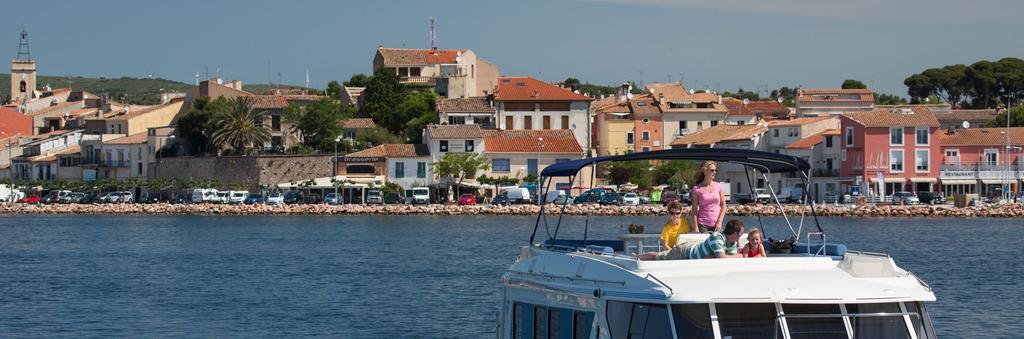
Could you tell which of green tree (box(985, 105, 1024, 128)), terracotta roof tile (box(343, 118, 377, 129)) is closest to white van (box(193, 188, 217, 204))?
terracotta roof tile (box(343, 118, 377, 129))

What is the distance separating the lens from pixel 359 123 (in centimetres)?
9669

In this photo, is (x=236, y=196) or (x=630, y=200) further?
(x=236, y=196)

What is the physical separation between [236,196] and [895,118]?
4002cm

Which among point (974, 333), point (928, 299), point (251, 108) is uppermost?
point (251, 108)

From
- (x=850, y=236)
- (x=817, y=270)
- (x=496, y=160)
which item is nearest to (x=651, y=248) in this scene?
(x=817, y=270)

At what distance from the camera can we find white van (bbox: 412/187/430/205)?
84.8 metres

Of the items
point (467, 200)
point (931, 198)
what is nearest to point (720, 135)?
point (931, 198)

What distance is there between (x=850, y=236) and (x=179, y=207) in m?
45.6

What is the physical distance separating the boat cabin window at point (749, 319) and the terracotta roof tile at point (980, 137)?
76025 mm

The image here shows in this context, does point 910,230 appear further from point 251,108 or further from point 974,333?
point 251,108

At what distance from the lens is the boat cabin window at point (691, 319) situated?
10609mm

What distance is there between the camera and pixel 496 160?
86000 mm

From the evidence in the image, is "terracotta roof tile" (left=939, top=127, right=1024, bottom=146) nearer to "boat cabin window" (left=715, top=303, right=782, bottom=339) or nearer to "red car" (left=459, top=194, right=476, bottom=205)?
"red car" (left=459, top=194, right=476, bottom=205)

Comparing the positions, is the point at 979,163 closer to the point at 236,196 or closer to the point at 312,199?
the point at 312,199
